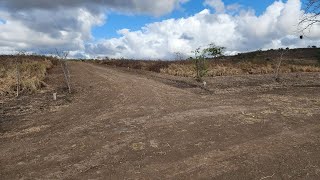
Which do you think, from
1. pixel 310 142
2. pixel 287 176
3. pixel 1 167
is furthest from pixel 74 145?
pixel 310 142

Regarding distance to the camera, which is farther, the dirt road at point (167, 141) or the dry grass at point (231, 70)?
the dry grass at point (231, 70)

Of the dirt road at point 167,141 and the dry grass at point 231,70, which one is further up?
the dry grass at point 231,70

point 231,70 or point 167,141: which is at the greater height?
point 231,70

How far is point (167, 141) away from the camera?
31.6ft

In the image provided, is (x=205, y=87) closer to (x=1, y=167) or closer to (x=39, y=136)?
(x=39, y=136)

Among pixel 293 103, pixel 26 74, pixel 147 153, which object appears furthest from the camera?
pixel 26 74

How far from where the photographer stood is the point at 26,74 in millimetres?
22641

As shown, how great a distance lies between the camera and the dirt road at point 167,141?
7719mm

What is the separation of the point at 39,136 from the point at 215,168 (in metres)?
4.90

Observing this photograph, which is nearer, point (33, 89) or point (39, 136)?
point (39, 136)

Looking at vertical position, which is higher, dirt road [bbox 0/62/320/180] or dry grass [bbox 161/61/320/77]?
dry grass [bbox 161/61/320/77]

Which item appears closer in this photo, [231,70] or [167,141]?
[167,141]

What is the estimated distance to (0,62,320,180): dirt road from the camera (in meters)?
7.72

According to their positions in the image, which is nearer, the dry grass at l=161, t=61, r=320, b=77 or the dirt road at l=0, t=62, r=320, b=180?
the dirt road at l=0, t=62, r=320, b=180
